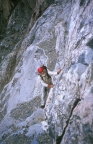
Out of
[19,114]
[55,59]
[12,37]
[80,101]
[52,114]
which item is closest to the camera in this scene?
[80,101]

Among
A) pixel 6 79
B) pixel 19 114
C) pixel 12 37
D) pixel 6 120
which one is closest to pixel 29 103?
pixel 19 114

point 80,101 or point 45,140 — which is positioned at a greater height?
point 80,101

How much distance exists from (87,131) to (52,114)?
2085 mm

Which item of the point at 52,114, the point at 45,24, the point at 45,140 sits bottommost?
the point at 45,140

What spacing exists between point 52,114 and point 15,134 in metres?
2.24

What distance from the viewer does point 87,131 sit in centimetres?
534

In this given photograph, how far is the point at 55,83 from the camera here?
8172 mm

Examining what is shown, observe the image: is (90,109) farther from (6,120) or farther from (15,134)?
(6,120)

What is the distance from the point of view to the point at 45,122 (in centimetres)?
809

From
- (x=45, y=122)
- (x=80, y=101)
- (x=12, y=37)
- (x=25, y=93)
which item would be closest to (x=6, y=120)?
(x=25, y=93)

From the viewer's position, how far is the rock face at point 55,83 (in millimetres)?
5926

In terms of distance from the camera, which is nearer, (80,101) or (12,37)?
(80,101)

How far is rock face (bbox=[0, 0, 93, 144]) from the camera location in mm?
5926

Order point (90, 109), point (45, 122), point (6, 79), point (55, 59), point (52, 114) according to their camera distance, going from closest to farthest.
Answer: point (90, 109) → point (52, 114) → point (45, 122) → point (55, 59) → point (6, 79)
